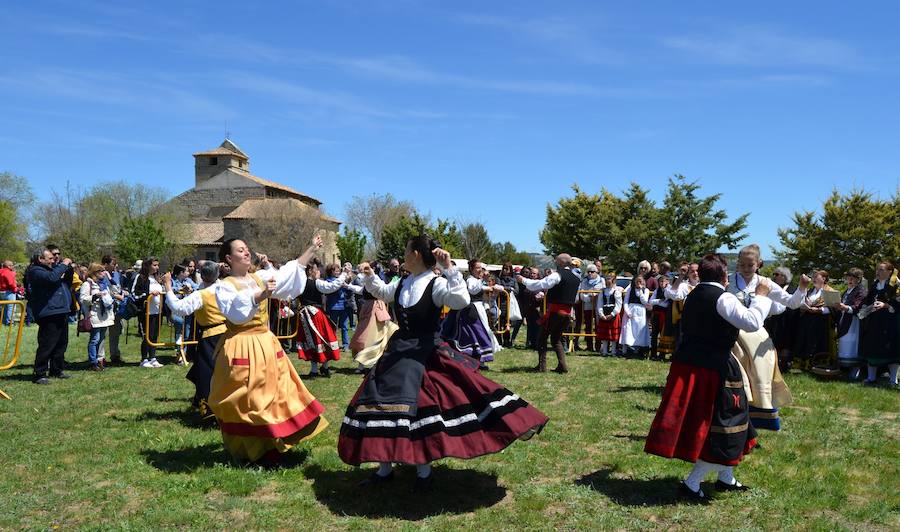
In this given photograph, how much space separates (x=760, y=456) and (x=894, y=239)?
32921 millimetres

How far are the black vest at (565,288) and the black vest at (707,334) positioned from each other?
613 centimetres

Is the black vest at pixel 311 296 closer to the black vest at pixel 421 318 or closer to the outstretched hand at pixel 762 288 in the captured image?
the black vest at pixel 421 318

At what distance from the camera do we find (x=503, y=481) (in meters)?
5.66

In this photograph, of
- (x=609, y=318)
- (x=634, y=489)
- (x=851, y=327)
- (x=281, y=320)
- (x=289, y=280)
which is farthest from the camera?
(x=609, y=318)

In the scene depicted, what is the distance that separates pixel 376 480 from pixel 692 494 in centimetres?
246

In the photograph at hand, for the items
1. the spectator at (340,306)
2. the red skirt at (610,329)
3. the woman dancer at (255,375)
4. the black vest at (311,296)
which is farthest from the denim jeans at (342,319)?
the woman dancer at (255,375)

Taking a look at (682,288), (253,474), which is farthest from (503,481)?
(682,288)

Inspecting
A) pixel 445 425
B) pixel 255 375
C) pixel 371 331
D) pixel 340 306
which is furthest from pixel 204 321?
pixel 340 306

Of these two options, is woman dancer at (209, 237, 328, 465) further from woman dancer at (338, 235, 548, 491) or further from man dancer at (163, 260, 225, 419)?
woman dancer at (338, 235, 548, 491)

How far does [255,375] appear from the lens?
5.75 metres

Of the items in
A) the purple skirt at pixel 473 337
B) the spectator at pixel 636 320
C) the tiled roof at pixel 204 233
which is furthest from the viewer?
the tiled roof at pixel 204 233

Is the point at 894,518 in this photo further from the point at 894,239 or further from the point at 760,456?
the point at 894,239

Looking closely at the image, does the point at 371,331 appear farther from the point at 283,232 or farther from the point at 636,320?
the point at 283,232

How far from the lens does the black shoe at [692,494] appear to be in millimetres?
5180
